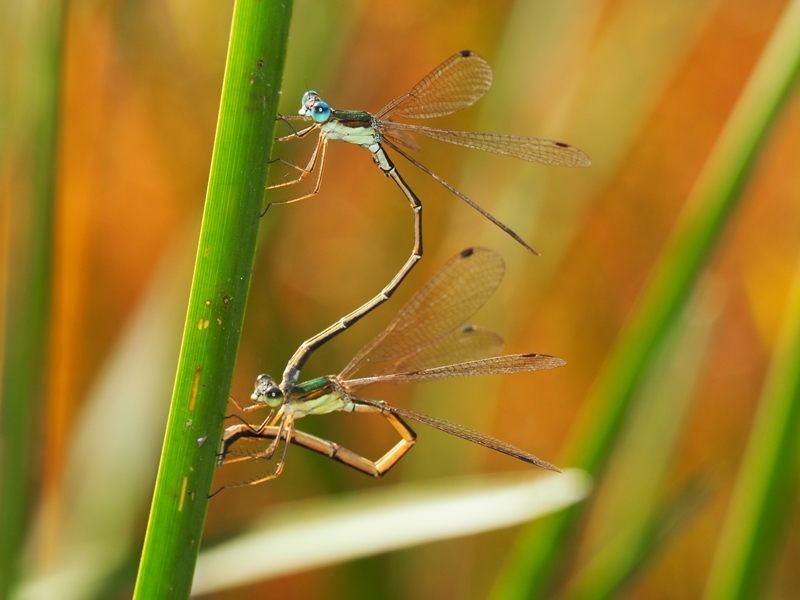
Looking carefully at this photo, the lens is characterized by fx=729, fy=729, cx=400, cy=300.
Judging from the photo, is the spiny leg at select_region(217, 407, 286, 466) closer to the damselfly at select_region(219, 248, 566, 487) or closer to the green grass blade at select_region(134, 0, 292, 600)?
the damselfly at select_region(219, 248, 566, 487)

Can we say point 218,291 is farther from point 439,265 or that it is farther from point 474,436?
point 439,265

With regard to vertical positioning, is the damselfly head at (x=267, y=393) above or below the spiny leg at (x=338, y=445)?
above

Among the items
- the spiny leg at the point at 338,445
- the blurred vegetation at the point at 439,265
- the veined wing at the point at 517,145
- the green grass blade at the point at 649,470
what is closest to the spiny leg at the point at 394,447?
the spiny leg at the point at 338,445

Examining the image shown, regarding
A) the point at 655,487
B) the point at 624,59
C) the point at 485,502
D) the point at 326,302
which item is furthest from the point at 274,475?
the point at 624,59

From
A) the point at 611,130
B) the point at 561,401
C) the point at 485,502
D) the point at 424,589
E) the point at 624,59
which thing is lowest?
the point at 424,589

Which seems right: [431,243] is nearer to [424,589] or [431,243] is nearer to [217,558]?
[424,589]

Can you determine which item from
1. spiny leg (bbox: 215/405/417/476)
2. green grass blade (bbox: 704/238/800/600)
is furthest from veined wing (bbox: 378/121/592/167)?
spiny leg (bbox: 215/405/417/476)

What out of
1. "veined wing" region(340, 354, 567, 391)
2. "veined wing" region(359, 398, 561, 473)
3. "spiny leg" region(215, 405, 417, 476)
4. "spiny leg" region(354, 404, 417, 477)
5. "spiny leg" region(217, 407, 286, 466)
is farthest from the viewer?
"spiny leg" region(354, 404, 417, 477)

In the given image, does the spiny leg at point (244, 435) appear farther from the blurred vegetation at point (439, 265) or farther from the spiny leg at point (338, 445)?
the blurred vegetation at point (439, 265)
